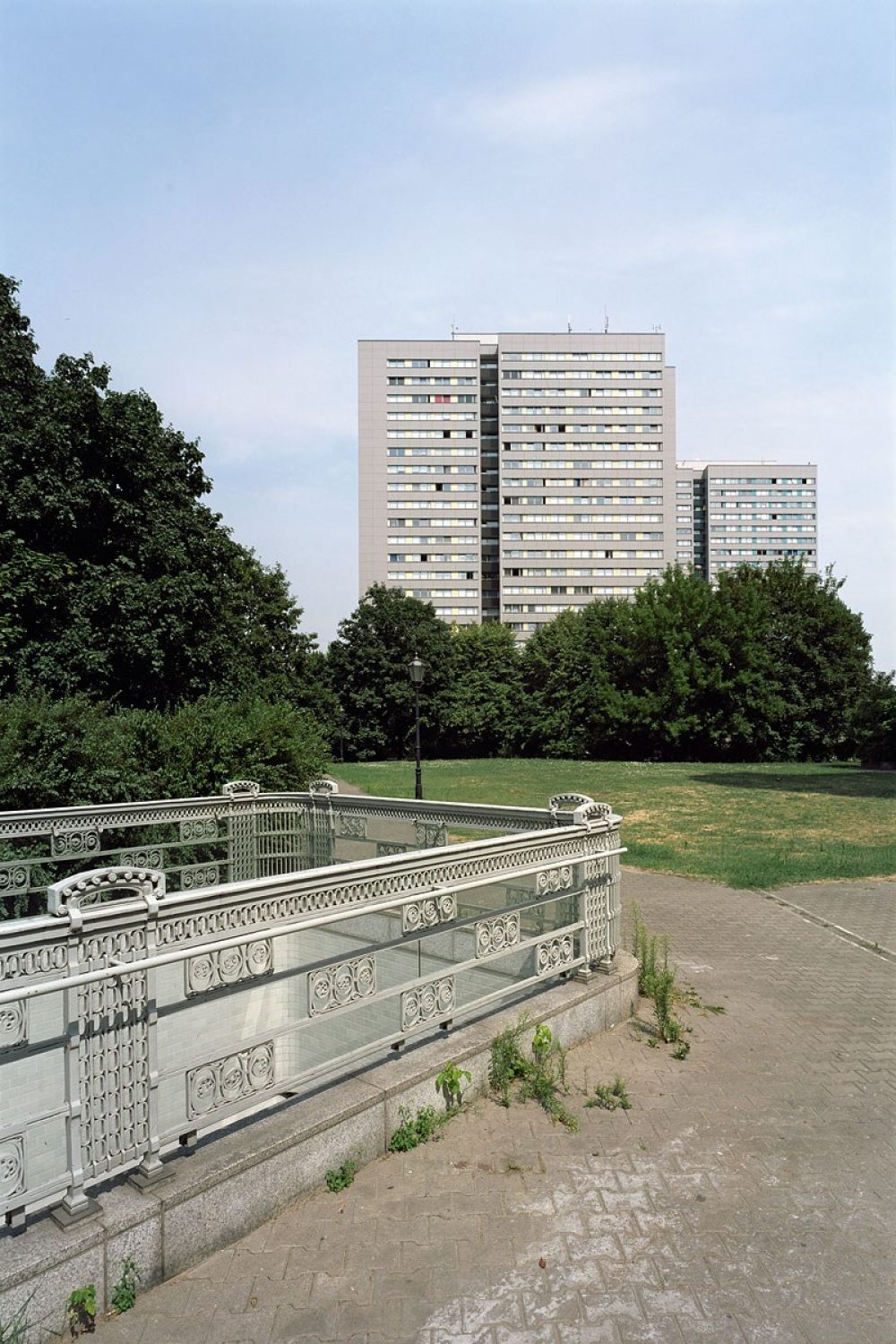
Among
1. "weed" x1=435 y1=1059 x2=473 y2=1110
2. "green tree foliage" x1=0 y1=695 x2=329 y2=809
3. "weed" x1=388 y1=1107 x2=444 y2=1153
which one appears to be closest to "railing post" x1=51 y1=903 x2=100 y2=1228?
"weed" x1=388 y1=1107 x2=444 y2=1153

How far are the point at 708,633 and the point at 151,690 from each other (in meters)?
34.4

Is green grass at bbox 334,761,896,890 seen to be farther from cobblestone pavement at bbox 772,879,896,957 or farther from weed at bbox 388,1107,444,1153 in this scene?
weed at bbox 388,1107,444,1153

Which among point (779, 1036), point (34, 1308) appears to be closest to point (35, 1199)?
point (34, 1308)

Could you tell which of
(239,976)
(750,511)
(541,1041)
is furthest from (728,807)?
(750,511)

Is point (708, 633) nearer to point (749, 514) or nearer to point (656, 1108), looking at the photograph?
point (656, 1108)

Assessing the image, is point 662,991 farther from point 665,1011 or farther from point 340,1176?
point 340,1176

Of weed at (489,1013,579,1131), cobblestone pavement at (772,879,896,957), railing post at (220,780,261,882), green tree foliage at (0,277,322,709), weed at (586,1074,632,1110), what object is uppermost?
green tree foliage at (0,277,322,709)

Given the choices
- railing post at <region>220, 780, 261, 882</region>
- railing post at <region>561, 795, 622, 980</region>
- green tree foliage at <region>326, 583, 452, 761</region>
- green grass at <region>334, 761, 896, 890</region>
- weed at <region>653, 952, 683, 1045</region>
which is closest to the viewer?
weed at <region>653, 952, 683, 1045</region>

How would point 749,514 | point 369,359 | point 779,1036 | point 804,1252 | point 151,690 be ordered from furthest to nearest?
point 749,514 < point 369,359 < point 151,690 < point 779,1036 < point 804,1252

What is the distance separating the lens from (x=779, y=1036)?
18.1 feet

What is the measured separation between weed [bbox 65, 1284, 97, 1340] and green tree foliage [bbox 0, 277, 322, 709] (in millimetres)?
12764

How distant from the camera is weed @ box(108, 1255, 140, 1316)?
276cm

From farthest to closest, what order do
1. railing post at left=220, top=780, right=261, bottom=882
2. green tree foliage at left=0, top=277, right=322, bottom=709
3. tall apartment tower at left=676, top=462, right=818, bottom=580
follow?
1. tall apartment tower at left=676, top=462, right=818, bottom=580
2. green tree foliage at left=0, top=277, right=322, bottom=709
3. railing post at left=220, top=780, right=261, bottom=882

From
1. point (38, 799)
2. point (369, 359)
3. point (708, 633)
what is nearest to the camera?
point (38, 799)
